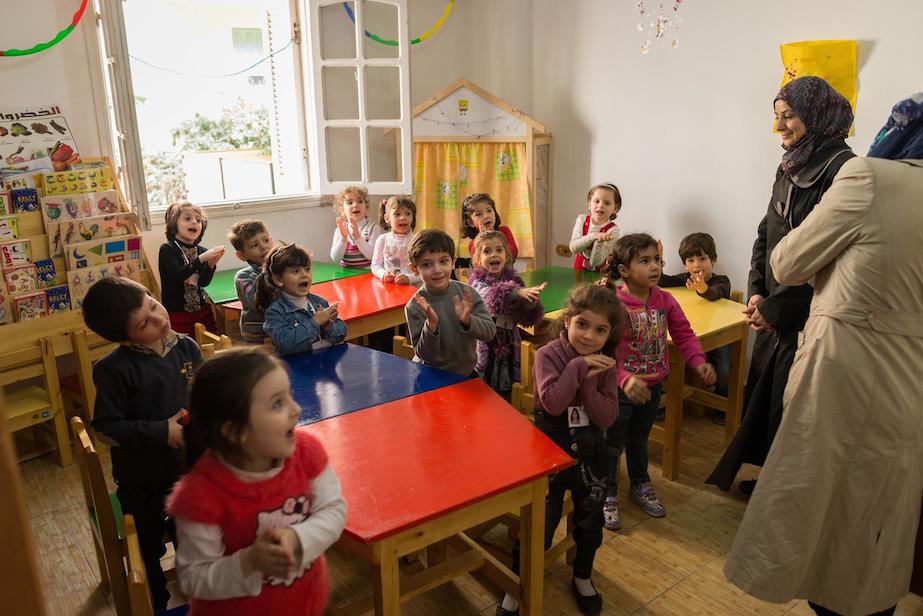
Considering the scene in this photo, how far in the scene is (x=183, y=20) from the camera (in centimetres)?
498

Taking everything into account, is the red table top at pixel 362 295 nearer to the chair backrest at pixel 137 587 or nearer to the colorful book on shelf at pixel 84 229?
the colorful book on shelf at pixel 84 229

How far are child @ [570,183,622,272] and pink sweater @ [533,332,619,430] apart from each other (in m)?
1.82

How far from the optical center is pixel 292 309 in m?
2.63

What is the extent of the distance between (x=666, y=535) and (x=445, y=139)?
292 centimetres

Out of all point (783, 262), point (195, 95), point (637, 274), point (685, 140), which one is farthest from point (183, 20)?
point (783, 262)

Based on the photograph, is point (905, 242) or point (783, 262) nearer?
point (905, 242)

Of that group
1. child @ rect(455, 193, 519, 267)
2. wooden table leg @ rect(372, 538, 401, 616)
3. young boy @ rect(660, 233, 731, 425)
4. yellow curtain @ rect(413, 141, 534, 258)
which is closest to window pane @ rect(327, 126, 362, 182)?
yellow curtain @ rect(413, 141, 534, 258)

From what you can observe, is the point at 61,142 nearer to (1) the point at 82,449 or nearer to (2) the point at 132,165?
(2) the point at 132,165

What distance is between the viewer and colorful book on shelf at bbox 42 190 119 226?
3.34 m

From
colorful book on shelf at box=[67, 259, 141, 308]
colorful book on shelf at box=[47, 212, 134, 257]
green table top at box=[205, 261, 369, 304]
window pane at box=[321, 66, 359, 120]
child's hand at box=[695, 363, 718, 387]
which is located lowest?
child's hand at box=[695, 363, 718, 387]

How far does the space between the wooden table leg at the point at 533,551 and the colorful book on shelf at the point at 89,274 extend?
7.62 feet

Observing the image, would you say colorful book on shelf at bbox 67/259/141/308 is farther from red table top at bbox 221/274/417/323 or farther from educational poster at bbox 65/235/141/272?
red table top at bbox 221/274/417/323

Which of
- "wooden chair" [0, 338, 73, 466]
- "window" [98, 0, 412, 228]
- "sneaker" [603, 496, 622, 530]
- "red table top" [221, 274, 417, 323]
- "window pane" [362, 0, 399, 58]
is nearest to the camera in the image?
"sneaker" [603, 496, 622, 530]

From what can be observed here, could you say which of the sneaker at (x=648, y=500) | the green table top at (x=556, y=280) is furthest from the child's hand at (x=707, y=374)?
A: the green table top at (x=556, y=280)
